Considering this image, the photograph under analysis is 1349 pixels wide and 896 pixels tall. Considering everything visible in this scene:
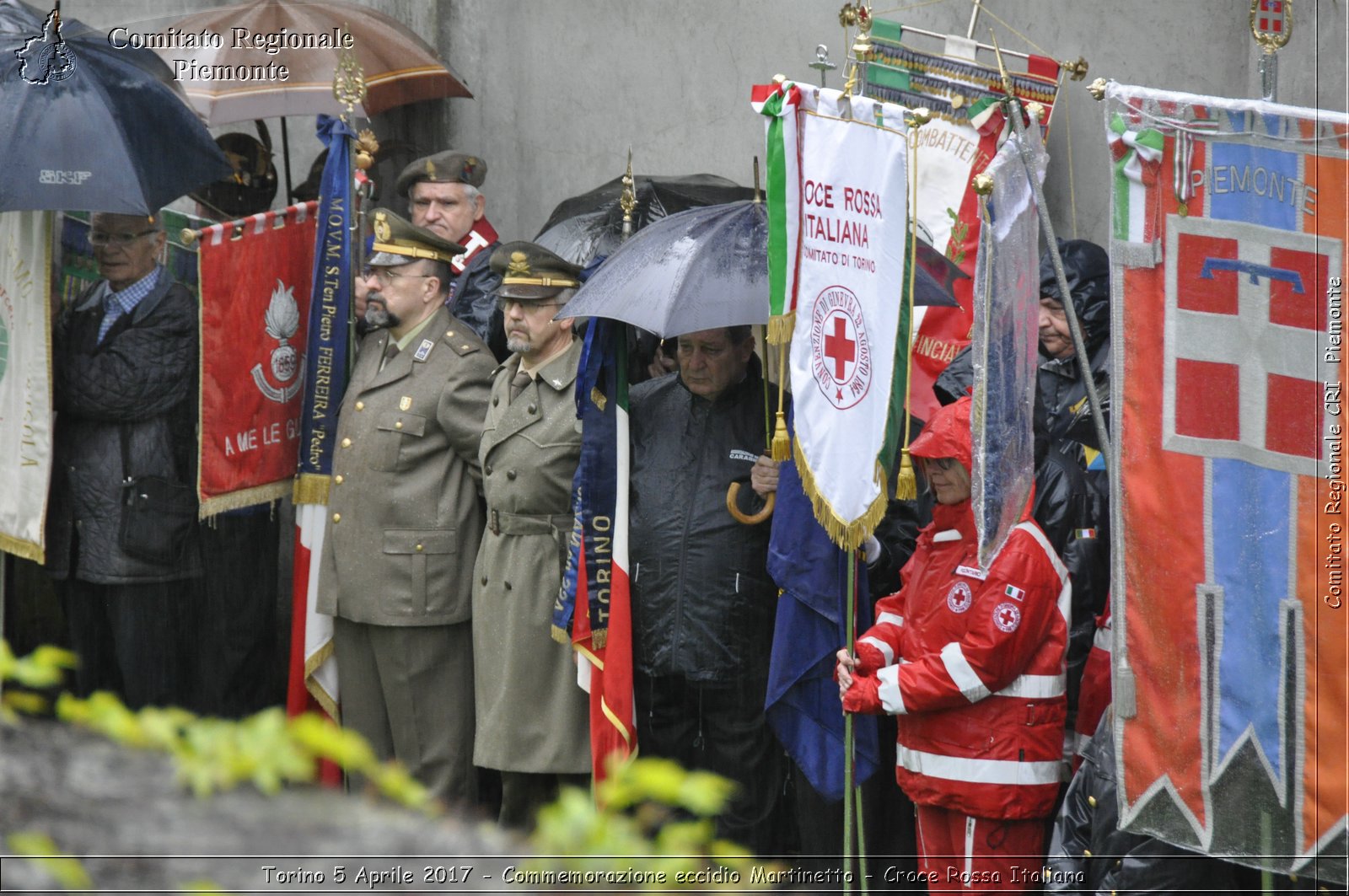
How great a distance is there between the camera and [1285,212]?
13.5 feet

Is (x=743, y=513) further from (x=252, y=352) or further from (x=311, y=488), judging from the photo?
(x=252, y=352)

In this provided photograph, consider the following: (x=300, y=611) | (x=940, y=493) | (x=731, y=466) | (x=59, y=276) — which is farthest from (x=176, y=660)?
(x=940, y=493)

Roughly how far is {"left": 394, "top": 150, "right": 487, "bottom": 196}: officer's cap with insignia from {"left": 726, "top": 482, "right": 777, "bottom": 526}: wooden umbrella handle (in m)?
2.69

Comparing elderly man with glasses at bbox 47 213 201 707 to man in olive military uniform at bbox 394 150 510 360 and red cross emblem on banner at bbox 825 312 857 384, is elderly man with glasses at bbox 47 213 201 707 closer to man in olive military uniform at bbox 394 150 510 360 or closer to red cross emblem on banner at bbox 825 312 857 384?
man in olive military uniform at bbox 394 150 510 360

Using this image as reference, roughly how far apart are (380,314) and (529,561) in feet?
3.99

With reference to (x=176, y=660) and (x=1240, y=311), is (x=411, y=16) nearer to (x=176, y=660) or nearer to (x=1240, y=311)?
(x=176, y=660)

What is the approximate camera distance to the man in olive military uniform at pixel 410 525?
6.36 m

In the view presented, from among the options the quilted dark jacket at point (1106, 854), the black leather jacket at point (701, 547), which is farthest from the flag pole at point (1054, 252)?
the black leather jacket at point (701, 547)

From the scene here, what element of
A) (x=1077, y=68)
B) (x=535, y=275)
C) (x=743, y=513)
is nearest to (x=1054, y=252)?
(x=743, y=513)

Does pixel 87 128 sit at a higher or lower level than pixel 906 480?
higher

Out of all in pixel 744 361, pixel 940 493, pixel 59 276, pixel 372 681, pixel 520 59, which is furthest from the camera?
pixel 520 59

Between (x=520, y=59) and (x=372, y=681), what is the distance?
385 cm

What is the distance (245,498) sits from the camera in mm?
6625

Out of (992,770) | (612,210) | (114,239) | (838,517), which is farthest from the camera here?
(612,210)
